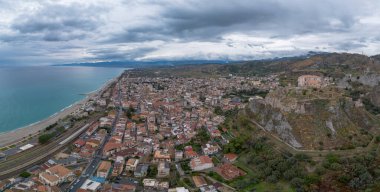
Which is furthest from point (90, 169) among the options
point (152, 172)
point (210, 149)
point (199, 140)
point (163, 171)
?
point (199, 140)

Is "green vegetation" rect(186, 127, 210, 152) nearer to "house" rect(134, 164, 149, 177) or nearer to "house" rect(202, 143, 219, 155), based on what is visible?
"house" rect(202, 143, 219, 155)

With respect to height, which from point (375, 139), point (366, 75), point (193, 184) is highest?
point (366, 75)

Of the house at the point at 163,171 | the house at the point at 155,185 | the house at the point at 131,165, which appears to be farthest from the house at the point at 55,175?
the house at the point at 163,171

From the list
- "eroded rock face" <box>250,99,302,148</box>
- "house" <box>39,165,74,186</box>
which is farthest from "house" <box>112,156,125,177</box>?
"eroded rock face" <box>250,99,302,148</box>

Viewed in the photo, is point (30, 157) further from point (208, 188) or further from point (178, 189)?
point (208, 188)

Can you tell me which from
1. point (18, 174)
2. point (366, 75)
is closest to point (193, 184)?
point (18, 174)

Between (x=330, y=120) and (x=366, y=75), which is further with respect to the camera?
(x=366, y=75)

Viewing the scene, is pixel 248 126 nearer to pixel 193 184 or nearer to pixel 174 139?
pixel 174 139
